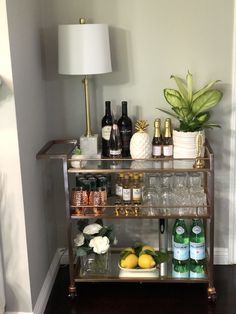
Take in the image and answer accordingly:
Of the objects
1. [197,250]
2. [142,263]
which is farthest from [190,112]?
[142,263]

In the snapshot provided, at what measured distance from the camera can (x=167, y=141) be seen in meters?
2.44

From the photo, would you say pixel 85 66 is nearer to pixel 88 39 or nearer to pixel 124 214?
pixel 88 39

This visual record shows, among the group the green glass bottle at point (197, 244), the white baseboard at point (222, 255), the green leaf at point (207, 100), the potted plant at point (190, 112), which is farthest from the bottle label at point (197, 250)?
the green leaf at point (207, 100)

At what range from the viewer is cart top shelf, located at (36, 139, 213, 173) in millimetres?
2246

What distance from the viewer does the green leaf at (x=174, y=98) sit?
7.82 ft

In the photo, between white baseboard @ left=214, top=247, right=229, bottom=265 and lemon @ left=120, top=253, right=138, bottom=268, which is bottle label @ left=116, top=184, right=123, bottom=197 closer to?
lemon @ left=120, top=253, right=138, bottom=268

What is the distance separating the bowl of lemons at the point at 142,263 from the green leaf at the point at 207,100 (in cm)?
82

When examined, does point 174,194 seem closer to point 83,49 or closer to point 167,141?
point 167,141

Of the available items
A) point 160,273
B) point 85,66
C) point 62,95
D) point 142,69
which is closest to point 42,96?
point 62,95

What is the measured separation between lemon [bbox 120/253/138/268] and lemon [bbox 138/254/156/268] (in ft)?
0.09

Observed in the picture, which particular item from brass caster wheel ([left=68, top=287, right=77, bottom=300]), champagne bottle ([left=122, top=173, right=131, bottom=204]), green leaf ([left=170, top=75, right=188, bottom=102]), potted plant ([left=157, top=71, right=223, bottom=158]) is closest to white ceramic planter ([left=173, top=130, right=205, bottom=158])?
potted plant ([left=157, top=71, right=223, bottom=158])

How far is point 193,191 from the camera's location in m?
2.41

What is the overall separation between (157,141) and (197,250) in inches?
24.5

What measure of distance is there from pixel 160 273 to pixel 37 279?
67 centimetres
